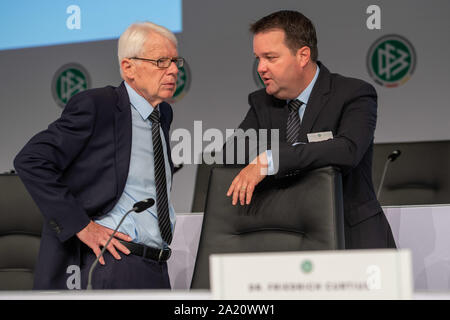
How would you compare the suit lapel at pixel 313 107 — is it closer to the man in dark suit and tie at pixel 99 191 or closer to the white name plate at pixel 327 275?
the man in dark suit and tie at pixel 99 191

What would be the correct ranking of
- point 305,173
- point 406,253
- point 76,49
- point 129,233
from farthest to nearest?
point 76,49 < point 129,233 < point 305,173 < point 406,253

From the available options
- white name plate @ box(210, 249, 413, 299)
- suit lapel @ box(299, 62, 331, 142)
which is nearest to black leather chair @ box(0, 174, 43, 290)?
suit lapel @ box(299, 62, 331, 142)

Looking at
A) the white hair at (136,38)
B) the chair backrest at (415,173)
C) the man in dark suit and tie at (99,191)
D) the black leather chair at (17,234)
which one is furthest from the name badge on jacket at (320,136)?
the black leather chair at (17,234)

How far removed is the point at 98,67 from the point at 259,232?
434 cm

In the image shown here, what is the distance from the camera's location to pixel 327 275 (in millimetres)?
794

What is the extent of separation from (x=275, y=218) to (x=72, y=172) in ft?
2.27

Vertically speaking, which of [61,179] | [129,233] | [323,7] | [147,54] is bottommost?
[129,233]

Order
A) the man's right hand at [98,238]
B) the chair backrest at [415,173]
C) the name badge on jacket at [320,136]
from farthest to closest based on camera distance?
the chair backrest at [415,173], the name badge on jacket at [320,136], the man's right hand at [98,238]

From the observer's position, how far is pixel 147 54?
2.20 metres

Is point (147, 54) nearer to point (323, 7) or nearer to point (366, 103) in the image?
point (366, 103)

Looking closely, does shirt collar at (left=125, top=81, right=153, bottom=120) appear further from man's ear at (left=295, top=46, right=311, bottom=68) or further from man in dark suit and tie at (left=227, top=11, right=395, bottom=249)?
man's ear at (left=295, top=46, right=311, bottom=68)

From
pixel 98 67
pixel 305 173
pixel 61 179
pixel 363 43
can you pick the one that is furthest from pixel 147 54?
pixel 98 67

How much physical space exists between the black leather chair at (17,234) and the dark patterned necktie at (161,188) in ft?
2.34

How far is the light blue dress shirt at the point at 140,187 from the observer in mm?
1992
